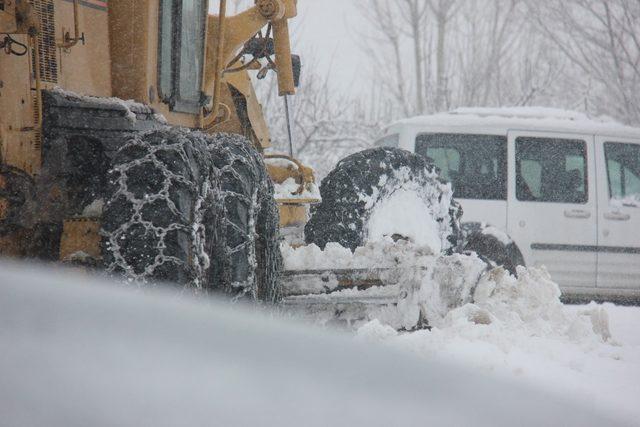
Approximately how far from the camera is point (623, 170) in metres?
7.80

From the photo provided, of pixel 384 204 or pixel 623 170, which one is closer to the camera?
pixel 384 204

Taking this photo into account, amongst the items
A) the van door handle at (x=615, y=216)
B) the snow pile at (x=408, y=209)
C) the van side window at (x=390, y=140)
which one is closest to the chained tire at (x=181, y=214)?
the snow pile at (x=408, y=209)

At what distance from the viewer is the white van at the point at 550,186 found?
753 cm

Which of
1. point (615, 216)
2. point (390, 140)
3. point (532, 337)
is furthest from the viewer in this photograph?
point (390, 140)

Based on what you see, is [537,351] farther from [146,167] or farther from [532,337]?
[146,167]

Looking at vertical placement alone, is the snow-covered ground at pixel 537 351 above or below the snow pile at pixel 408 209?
below

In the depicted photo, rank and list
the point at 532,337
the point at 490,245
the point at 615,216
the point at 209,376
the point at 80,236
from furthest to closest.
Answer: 1. the point at 615,216
2. the point at 490,245
3. the point at 532,337
4. the point at 80,236
5. the point at 209,376

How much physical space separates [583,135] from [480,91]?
1839 centimetres

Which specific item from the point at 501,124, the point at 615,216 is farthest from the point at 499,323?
the point at 615,216

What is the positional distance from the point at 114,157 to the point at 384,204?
97.6 inches

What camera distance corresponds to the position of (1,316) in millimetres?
900

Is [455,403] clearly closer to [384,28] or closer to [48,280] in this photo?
[48,280]

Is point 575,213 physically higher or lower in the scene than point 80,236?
lower

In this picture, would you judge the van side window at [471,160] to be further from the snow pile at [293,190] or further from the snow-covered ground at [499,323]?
the snow-covered ground at [499,323]
